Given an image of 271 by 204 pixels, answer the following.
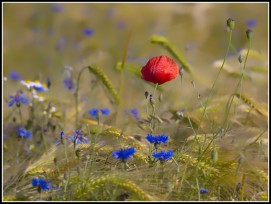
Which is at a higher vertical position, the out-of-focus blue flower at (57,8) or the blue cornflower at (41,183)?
the out-of-focus blue flower at (57,8)

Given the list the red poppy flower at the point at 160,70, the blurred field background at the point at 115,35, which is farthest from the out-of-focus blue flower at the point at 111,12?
the red poppy flower at the point at 160,70

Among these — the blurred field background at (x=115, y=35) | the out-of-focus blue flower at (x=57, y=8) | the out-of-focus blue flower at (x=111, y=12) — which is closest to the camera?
the blurred field background at (x=115, y=35)

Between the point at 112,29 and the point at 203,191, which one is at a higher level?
the point at 112,29

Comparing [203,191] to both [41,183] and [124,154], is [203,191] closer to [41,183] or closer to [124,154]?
[124,154]

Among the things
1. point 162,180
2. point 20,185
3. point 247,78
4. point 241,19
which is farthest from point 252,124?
point 241,19

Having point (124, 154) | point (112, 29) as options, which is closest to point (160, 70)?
point (124, 154)

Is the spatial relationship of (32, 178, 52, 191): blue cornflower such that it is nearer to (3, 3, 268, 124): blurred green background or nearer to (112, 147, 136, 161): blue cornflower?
(112, 147, 136, 161): blue cornflower

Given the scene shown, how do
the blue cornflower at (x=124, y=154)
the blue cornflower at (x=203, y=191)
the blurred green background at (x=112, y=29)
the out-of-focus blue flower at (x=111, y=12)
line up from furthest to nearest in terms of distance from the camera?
1. the out-of-focus blue flower at (x=111, y=12)
2. the blurred green background at (x=112, y=29)
3. the blue cornflower at (x=203, y=191)
4. the blue cornflower at (x=124, y=154)

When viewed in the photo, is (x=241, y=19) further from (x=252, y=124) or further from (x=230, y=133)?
(x=230, y=133)

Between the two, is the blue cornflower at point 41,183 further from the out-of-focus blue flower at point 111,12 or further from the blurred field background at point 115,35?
the out-of-focus blue flower at point 111,12

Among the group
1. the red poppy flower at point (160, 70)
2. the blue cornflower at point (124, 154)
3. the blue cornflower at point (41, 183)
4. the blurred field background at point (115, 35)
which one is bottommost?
the blue cornflower at point (41, 183)

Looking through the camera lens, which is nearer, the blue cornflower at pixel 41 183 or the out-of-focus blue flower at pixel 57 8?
the blue cornflower at pixel 41 183
